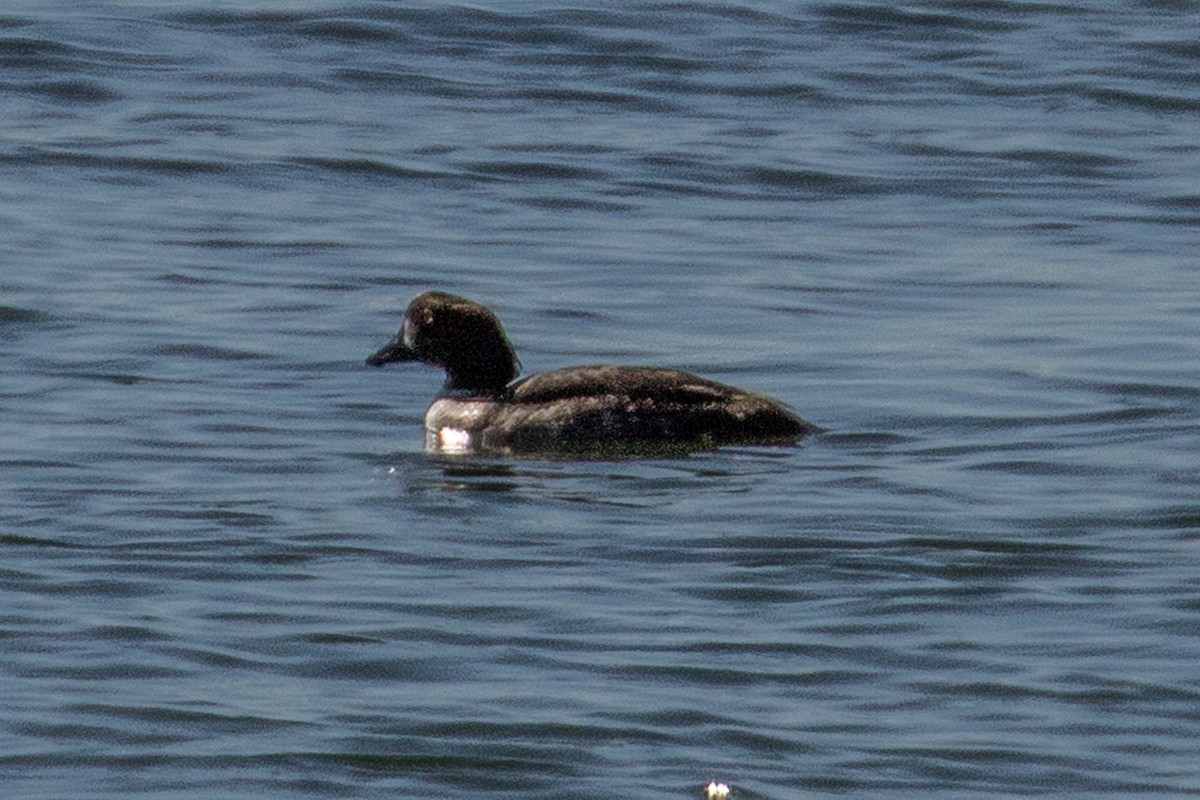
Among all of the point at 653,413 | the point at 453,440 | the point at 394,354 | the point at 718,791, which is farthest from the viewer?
the point at 394,354

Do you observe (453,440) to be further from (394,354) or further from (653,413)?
(394,354)

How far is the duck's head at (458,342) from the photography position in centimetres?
1451

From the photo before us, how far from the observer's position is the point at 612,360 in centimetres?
1566

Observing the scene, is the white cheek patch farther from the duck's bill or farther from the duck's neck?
the duck's bill

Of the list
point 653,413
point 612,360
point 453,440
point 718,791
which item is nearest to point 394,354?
point 453,440

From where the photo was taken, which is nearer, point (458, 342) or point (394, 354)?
point (458, 342)

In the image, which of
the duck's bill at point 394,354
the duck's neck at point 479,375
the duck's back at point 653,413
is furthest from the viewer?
the duck's bill at point 394,354

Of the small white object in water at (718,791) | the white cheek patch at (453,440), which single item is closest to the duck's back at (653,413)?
the white cheek patch at (453,440)

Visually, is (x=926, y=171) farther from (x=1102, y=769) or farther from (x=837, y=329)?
(x=1102, y=769)

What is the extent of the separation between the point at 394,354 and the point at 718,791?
6.61 metres

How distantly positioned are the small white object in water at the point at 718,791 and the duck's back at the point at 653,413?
503cm

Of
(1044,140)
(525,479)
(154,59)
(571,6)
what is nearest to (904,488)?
(525,479)

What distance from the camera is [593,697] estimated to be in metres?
9.20

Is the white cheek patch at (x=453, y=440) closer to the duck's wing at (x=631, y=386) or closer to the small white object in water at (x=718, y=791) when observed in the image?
the duck's wing at (x=631, y=386)
